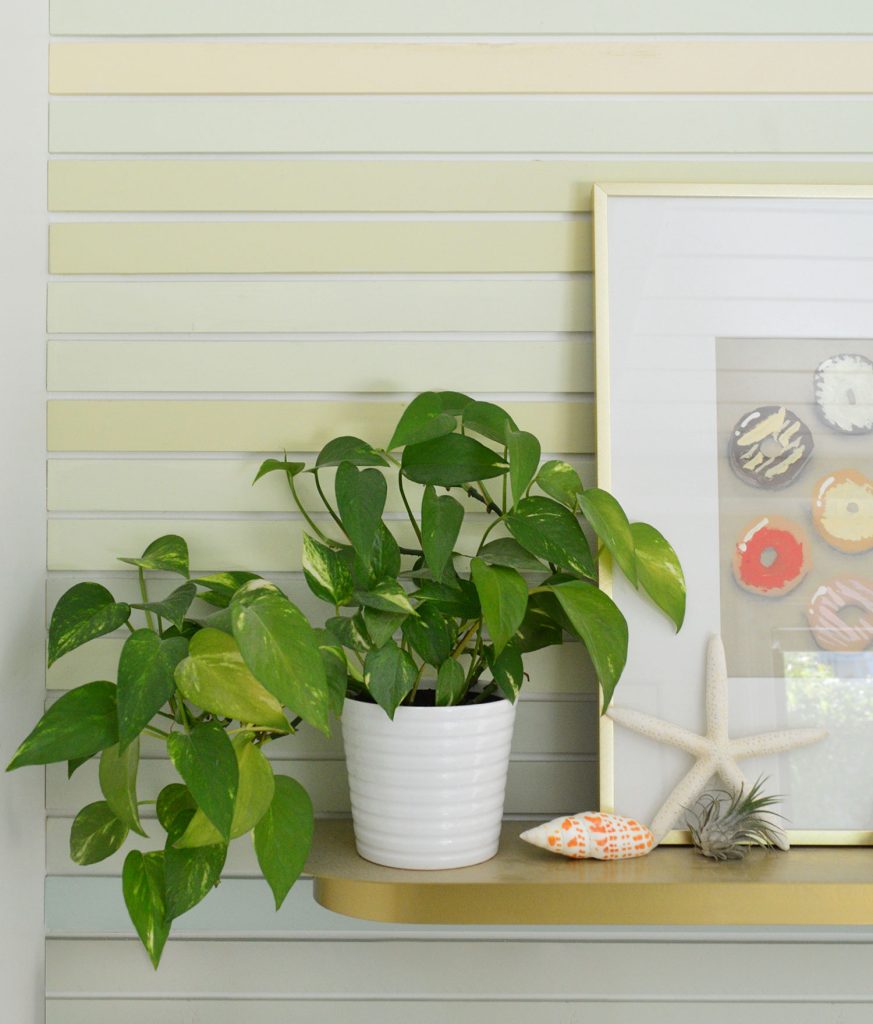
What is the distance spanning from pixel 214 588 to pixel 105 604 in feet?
0.35

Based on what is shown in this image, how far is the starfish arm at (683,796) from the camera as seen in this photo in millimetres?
993

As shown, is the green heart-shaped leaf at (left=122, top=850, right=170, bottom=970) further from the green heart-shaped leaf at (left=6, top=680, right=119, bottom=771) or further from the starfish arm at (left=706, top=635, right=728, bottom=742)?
the starfish arm at (left=706, top=635, right=728, bottom=742)

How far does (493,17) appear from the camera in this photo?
109 centimetres

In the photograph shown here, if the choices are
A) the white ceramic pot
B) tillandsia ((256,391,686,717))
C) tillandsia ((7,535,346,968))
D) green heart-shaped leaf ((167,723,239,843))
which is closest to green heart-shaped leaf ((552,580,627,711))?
tillandsia ((256,391,686,717))

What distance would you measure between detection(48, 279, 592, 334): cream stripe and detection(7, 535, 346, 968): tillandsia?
338 mm

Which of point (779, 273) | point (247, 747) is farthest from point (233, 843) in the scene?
point (779, 273)

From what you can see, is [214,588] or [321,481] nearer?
[214,588]

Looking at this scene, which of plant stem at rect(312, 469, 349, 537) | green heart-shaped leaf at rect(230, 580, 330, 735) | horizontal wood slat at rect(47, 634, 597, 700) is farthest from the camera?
horizontal wood slat at rect(47, 634, 597, 700)

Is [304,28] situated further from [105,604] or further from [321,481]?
[105,604]

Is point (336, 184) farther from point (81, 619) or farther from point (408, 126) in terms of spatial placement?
point (81, 619)

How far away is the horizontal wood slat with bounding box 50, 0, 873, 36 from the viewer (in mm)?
1091

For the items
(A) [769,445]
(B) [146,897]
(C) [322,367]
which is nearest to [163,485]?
(C) [322,367]

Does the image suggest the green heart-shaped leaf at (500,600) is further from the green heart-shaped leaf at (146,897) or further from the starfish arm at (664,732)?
the green heart-shaped leaf at (146,897)

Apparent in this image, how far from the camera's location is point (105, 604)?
973 millimetres
